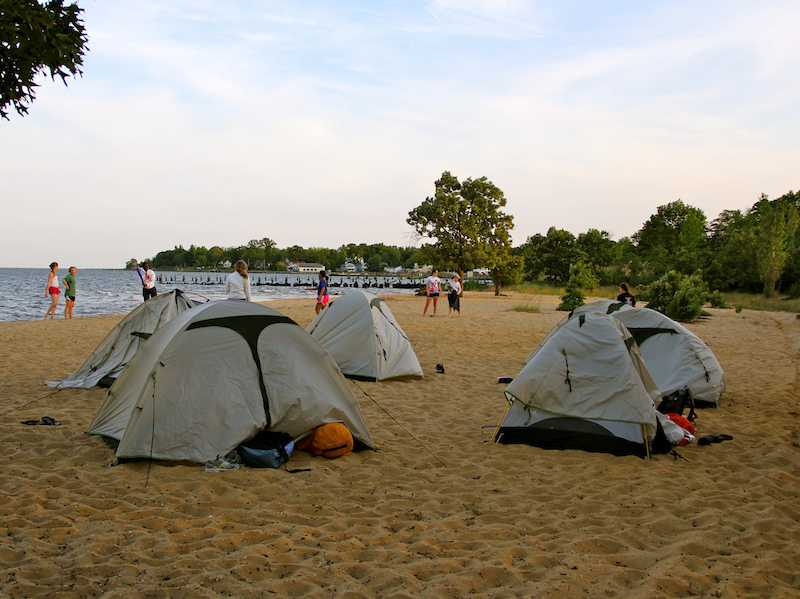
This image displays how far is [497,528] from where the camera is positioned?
14.5 ft

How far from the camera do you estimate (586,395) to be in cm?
638

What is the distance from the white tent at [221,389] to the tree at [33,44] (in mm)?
2901

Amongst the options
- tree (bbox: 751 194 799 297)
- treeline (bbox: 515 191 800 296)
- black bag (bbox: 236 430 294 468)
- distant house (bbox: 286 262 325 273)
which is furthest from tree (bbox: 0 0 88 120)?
distant house (bbox: 286 262 325 273)

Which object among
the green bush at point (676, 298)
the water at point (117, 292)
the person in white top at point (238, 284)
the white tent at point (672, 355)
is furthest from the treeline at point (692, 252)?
the person in white top at point (238, 284)

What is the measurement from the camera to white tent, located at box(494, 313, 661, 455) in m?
6.20

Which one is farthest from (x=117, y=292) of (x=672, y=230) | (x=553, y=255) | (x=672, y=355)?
(x=672, y=230)

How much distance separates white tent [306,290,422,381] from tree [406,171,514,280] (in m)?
25.7

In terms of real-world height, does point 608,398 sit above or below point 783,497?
above

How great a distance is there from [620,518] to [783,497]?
74.4 inches

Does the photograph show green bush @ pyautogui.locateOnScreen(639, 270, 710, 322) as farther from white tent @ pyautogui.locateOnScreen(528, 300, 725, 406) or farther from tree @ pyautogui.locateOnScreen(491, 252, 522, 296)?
white tent @ pyautogui.locateOnScreen(528, 300, 725, 406)

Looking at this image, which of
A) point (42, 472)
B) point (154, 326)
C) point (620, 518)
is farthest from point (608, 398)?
point (154, 326)

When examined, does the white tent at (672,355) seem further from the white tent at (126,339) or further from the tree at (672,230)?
the tree at (672,230)

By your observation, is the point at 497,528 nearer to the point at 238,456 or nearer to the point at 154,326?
the point at 238,456

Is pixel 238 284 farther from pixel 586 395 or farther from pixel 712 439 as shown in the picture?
pixel 712 439
